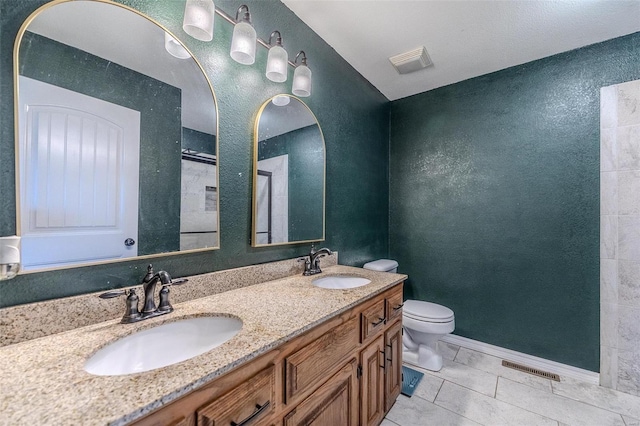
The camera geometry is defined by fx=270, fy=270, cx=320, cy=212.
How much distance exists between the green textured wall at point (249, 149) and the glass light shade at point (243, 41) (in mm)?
106

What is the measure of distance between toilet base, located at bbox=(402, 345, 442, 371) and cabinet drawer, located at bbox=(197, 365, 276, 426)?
5.56ft

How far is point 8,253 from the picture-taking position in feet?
2.33

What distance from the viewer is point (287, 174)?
5.40ft

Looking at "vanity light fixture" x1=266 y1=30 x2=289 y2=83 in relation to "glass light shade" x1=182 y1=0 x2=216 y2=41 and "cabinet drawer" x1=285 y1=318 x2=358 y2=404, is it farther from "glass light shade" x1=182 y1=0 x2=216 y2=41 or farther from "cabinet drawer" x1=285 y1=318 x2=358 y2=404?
"cabinet drawer" x1=285 y1=318 x2=358 y2=404

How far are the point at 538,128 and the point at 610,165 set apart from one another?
519 millimetres

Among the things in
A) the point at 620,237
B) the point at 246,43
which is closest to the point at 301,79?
the point at 246,43

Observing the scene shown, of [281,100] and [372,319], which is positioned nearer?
[372,319]

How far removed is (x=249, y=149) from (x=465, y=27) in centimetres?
167

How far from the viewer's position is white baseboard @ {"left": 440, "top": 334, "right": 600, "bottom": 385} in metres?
1.94

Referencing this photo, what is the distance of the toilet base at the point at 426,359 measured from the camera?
2.05 meters

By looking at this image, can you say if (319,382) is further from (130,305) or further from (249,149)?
(249,149)

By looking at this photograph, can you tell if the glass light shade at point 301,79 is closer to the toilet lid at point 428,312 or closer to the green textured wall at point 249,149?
the green textured wall at point 249,149

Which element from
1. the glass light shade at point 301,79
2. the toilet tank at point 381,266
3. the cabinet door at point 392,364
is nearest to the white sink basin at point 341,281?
the cabinet door at point 392,364

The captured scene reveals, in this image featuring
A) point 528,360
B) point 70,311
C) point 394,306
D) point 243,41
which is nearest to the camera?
point 70,311
